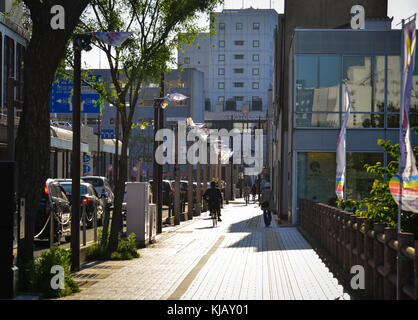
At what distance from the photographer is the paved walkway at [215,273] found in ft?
35.9

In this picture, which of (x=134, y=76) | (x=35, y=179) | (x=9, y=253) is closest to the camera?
(x=9, y=253)

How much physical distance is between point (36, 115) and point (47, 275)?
2.35 metres

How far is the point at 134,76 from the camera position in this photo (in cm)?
1770

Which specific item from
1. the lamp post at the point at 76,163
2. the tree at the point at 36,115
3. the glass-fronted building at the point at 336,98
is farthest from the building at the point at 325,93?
the tree at the point at 36,115

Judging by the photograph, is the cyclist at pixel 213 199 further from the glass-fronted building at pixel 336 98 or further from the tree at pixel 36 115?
the tree at pixel 36 115

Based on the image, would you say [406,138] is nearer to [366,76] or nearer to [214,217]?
[214,217]

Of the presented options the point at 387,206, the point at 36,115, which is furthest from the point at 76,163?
the point at 387,206

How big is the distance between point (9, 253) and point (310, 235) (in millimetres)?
15511

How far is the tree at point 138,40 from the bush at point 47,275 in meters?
6.20

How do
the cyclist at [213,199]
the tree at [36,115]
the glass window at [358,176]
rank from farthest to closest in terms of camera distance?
the glass window at [358,176] → the cyclist at [213,199] → the tree at [36,115]

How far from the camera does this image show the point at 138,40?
18484 millimetres

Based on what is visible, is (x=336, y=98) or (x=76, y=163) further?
(x=336, y=98)
